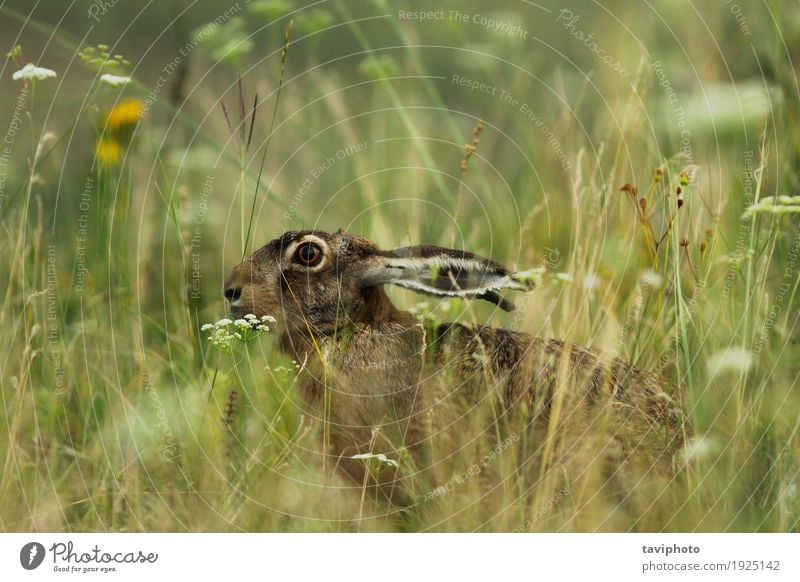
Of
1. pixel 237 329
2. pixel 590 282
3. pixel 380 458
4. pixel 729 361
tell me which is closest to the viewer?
pixel 380 458

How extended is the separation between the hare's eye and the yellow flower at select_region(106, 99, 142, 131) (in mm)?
1477

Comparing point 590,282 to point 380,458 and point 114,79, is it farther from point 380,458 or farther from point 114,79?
point 114,79

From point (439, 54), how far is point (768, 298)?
3.12 m

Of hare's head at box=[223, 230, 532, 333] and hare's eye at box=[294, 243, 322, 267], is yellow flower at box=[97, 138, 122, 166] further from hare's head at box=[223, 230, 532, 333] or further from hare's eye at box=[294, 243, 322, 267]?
hare's eye at box=[294, 243, 322, 267]

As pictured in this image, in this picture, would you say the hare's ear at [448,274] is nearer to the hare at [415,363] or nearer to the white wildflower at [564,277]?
the hare at [415,363]

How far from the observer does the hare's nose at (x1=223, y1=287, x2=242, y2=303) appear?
21.4 feet

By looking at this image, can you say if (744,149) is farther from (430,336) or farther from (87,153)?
(87,153)

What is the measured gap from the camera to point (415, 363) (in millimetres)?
6277

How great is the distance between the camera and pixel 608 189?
712 centimetres

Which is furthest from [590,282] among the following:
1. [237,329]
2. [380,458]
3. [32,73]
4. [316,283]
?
[32,73]

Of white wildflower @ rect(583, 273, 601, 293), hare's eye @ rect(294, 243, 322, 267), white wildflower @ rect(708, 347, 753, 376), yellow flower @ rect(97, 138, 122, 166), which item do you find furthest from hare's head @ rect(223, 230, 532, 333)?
yellow flower @ rect(97, 138, 122, 166)
